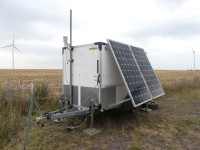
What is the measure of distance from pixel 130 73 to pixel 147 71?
2197 mm

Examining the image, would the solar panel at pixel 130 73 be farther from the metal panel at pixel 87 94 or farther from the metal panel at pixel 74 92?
the metal panel at pixel 74 92

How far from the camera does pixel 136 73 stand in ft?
25.1

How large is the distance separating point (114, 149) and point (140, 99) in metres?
2.10

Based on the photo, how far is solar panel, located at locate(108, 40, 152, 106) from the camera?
21.4 feet

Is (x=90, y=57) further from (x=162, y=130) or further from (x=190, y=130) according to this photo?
(x=190, y=130)

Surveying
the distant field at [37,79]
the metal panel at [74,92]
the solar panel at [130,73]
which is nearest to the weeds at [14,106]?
the metal panel at [74,92]

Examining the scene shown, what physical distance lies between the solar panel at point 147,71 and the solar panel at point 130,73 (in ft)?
1.65

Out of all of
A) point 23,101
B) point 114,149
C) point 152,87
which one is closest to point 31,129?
point 23,101

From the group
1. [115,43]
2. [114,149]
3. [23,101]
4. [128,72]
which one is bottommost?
[114,149]

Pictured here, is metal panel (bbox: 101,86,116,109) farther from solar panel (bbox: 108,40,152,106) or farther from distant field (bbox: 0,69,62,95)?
distant field (bbox: 0,69,62,95)

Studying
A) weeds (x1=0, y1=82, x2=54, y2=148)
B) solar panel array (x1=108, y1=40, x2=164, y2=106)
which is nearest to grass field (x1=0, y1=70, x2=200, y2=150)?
weeds (x1=0, y1=82, x2=54, y2=148)

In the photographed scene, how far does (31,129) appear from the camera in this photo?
662 centimetres

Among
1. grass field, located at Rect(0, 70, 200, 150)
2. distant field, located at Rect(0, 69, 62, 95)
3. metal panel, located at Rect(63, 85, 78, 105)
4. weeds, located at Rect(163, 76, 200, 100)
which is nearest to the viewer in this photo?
grass field, located at Rect(0, 70, 200, 150)

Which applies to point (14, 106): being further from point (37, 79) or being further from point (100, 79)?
point (37, 79)
